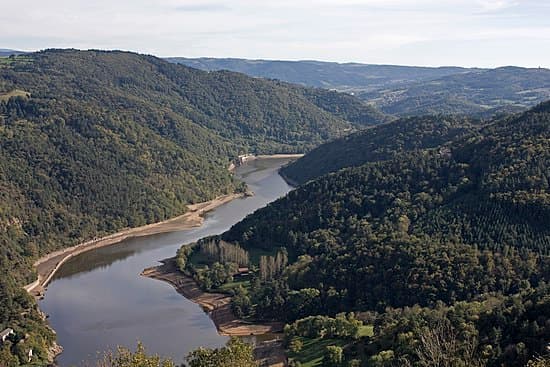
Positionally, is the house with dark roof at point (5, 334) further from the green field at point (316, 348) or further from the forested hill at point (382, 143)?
the forested hill at point (382, 143)

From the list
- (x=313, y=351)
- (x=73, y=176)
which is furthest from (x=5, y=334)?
(x=73, y=176)

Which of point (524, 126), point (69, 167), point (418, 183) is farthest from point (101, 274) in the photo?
point (524, 126)

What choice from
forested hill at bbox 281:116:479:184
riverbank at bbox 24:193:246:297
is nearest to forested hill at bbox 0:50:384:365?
riverbank at bbox 24:193:246:297

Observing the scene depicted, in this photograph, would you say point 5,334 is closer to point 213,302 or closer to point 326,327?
point 213,302

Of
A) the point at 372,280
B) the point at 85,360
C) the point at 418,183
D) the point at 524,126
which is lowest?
the point at 85,360

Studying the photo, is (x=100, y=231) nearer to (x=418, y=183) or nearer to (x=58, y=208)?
(x=58, y=208)

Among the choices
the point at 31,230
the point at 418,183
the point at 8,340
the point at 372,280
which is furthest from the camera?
the point at 31,230

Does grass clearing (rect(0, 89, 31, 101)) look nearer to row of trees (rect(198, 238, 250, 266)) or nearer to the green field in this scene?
row of trees (rect(198, 238, 250, 266))
